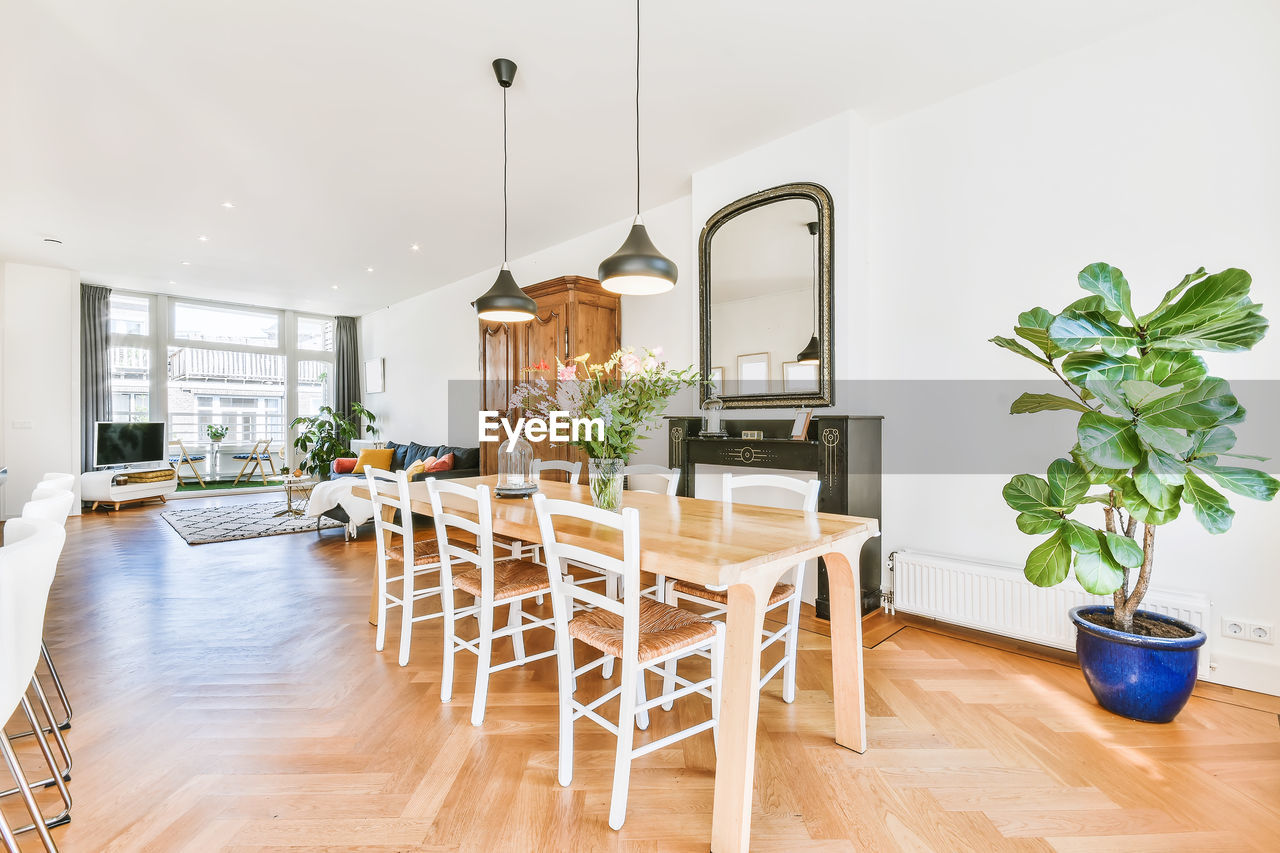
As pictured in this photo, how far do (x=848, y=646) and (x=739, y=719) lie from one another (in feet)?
2.01

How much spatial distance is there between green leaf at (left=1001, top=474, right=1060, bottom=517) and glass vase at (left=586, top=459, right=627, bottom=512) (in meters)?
1.45

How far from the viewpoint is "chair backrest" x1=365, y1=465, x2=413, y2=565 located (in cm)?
240

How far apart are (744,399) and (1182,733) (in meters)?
2.40

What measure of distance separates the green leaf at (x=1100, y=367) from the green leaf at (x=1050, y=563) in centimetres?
57

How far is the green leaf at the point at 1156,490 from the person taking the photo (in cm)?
184

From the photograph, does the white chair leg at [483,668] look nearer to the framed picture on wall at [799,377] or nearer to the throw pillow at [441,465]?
the framed picture on wall at [799,377]

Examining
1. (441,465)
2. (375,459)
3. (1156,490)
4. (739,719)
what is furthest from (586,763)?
(375,459)

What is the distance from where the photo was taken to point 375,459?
6.97 metres

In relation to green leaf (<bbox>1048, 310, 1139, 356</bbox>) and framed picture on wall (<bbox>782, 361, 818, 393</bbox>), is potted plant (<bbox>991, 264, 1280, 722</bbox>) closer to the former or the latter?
green leaf (<bbox>1048, 310, 1139, 356</bbox>)

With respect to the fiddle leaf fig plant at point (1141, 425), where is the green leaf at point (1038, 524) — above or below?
below

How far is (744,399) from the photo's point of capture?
363cm

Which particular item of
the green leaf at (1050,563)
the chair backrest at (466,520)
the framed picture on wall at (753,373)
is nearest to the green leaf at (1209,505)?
the green leaf at (1050,563)

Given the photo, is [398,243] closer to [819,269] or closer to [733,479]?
[819,269]

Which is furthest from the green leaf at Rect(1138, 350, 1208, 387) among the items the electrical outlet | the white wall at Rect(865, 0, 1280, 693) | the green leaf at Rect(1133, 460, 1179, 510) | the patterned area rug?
the patterned area rug
